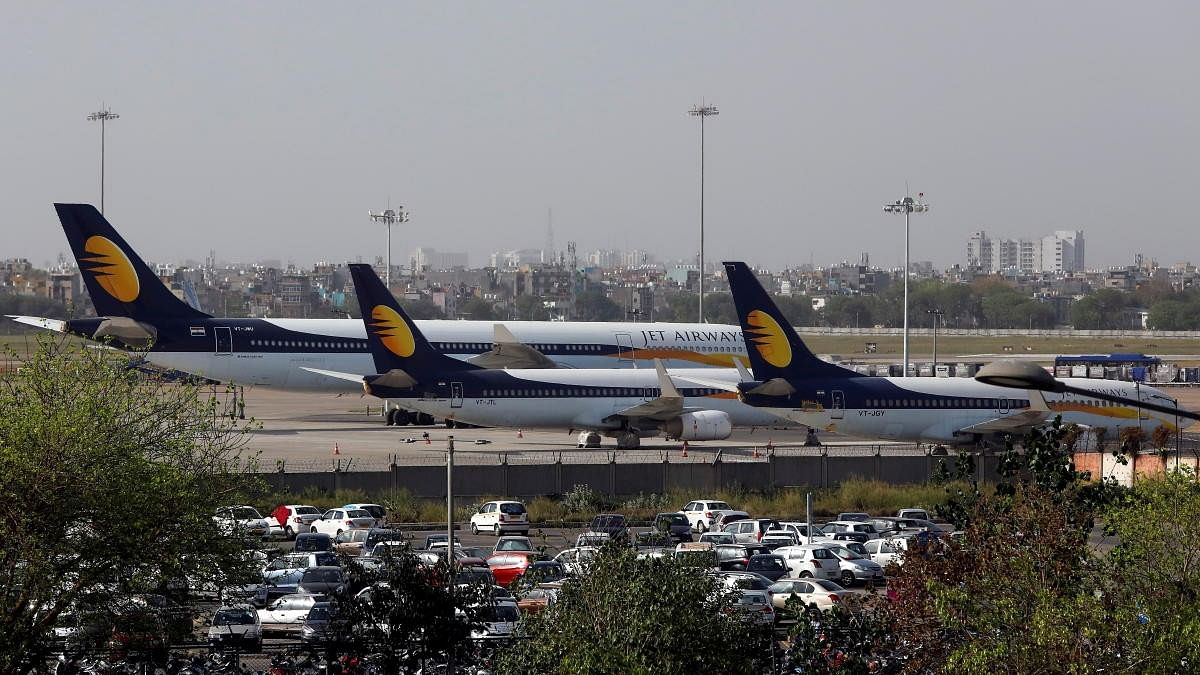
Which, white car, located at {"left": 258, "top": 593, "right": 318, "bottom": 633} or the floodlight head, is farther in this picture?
white car, located at {"left": 258, "top": 593, "right": 318, "bottom": 633}

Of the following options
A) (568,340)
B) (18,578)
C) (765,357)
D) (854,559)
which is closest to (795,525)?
(854,559)

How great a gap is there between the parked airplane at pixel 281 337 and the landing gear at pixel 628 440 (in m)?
6.20

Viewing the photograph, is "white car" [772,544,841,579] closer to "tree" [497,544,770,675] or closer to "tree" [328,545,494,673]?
"tree" [328,545,494,673]

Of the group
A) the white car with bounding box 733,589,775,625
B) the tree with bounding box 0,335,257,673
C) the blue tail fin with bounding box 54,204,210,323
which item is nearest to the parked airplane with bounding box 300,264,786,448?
the blue tail fin with bounding box 54,204,210,323

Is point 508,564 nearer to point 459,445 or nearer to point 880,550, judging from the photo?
point 880,550

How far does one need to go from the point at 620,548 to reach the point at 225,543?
5.63m

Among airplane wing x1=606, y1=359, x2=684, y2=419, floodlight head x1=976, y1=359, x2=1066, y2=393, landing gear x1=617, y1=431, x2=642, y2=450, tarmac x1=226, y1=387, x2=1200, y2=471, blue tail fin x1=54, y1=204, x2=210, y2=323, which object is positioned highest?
blue tail fin x1=54, y1=204, x2=210, y2=323

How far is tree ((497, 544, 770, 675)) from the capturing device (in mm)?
20000

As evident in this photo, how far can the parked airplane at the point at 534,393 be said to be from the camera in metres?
63.8

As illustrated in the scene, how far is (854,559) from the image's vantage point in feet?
127

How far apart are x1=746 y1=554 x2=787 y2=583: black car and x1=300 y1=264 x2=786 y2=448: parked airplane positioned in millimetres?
27190

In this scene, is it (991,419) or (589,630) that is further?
(991,419)

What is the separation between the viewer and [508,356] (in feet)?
255

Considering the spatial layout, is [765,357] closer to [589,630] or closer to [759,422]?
[759,422]
